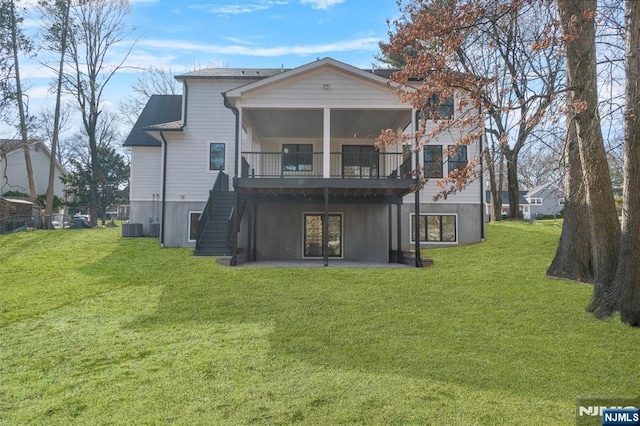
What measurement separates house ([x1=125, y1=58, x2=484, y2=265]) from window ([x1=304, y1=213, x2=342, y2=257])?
4cm

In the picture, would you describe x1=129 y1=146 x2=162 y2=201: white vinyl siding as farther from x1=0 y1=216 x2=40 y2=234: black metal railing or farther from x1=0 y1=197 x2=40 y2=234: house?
x1=0 y1=197 x2=40 y2=234: house

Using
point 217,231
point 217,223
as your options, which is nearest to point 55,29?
point 217,223

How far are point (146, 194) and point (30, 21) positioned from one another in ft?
48.5

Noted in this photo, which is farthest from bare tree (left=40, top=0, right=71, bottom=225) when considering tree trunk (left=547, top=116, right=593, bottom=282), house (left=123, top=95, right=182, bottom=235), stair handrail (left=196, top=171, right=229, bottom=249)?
tree trunk (left=547, top=116, right=593, bottom=282)

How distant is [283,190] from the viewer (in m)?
12.0

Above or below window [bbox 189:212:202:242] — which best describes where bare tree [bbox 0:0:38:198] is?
above

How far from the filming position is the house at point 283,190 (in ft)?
43.0

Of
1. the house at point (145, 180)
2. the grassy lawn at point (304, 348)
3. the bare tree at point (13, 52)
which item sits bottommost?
the grassy lawn at point (304, 348)

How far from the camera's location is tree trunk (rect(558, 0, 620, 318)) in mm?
5984

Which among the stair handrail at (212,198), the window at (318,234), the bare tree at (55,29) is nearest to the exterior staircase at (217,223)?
the stair handrail at (212,198)

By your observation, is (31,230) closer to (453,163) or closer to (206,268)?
(206,268)

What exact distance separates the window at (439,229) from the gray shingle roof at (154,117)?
36.6ft

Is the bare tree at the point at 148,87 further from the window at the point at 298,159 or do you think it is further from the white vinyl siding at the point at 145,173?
the window at the point at 298,159

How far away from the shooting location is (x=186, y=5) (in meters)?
10.9
